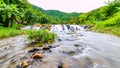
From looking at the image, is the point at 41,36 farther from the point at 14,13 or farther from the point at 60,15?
the point at 60,15

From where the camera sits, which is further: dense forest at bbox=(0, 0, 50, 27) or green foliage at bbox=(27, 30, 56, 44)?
dense forest at bbox=(0, 0, 50, 27)

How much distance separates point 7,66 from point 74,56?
7.30 feet

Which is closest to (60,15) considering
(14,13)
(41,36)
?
(14,13)

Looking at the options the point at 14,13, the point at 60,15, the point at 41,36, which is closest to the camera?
the point at 41,36

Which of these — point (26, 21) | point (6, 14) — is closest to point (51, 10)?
point (26, 21)

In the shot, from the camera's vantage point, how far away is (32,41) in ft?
32.7

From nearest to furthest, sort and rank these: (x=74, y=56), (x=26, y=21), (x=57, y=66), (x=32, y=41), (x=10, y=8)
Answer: (x=57, y=66) → (x=74, y=56) → (x=32, y=41) → (x=10, y=8) → (x=26, y=21)

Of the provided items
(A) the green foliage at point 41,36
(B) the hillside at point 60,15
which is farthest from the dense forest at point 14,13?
(B) the hillside at point 60,15

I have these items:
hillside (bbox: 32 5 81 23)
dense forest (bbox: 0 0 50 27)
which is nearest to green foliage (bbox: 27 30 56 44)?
dense forest (bbox: 0 0 50 27)

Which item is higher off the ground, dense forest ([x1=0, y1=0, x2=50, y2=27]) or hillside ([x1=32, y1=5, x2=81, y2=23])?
dense forest ([x1=0, y1=0, x2=50, y2=27])

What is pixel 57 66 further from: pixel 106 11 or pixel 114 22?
pixel 106 11

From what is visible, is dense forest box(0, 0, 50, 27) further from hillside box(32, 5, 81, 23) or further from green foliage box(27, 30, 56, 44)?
hillside box(32, 5, 81, 23)

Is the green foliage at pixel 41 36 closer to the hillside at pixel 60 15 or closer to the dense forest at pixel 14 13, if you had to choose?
the dense forest at pixel 14 13

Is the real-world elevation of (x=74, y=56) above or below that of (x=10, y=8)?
below
